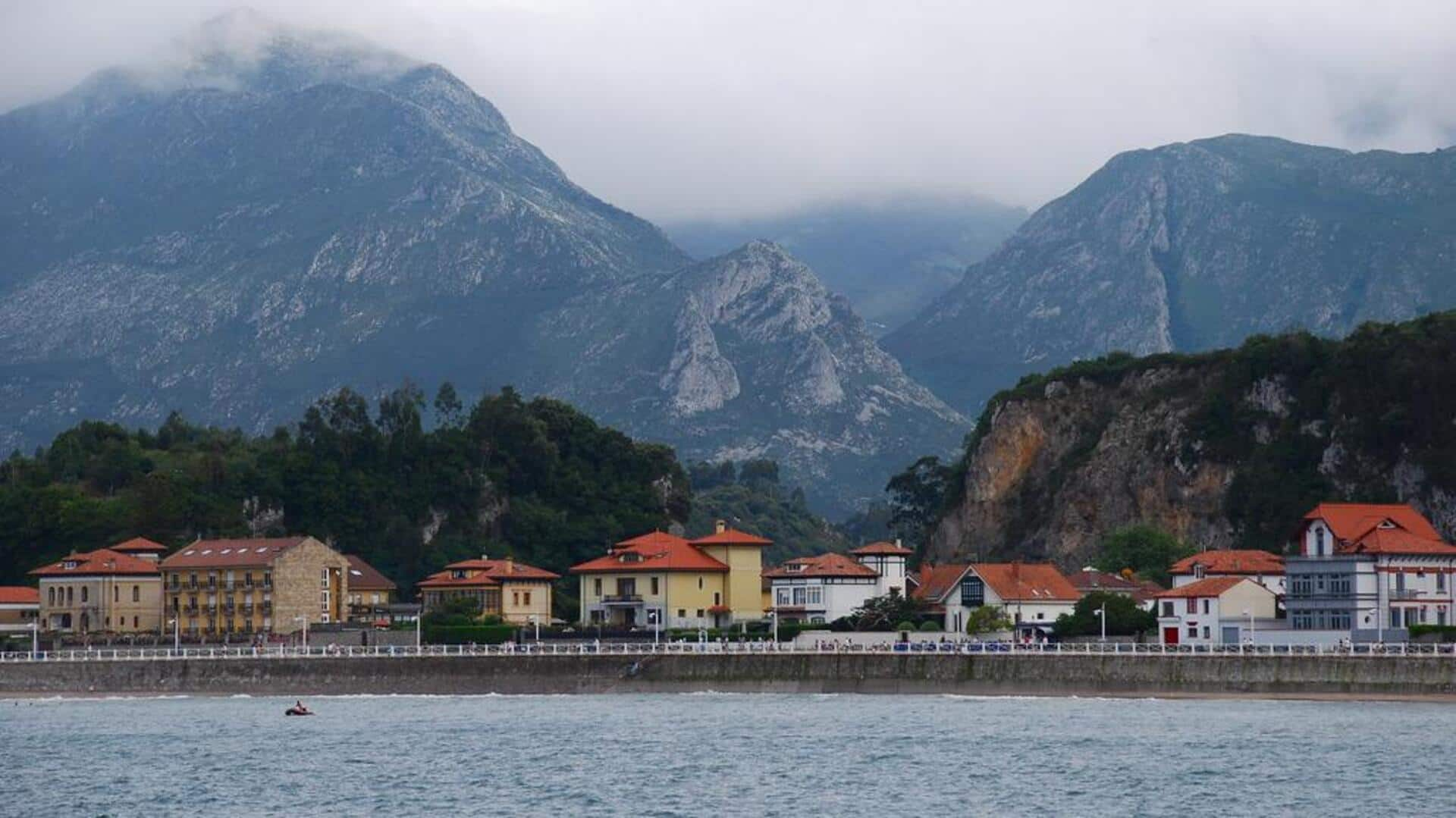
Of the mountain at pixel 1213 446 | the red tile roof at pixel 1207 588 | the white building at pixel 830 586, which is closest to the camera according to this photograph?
the red tile roof at pixel 1207 588

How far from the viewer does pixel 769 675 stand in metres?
120

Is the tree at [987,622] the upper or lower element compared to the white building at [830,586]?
lower

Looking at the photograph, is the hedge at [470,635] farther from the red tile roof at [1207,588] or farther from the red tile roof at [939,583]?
the red tile roof at [1207,588]

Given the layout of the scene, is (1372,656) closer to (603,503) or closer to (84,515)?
(603,503)

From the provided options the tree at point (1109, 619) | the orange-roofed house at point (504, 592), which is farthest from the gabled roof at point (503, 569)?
the tree at point (1109, 619)

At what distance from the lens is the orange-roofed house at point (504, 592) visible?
15525cm

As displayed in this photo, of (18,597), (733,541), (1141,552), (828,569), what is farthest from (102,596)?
(1141,552)

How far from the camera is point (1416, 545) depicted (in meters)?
124

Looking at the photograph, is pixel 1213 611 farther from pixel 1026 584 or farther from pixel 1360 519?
pixel 1026 584

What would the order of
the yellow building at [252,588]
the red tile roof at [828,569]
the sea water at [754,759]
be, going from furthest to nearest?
the yellow building at [252,588]
the red tile roof at [828,569]
the sea water at [754,759]

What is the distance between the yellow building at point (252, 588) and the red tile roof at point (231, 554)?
46mm

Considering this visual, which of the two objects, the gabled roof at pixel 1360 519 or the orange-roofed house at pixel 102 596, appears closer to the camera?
the gabled roof at pixel 1360 519

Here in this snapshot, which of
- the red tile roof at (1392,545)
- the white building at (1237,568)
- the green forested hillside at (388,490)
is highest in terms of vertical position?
the green forested hillside at (388,490)

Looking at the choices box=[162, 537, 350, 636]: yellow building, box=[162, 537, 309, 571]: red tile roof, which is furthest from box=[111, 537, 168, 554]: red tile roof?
box=[162, 537, 350, 636]: yellow building
